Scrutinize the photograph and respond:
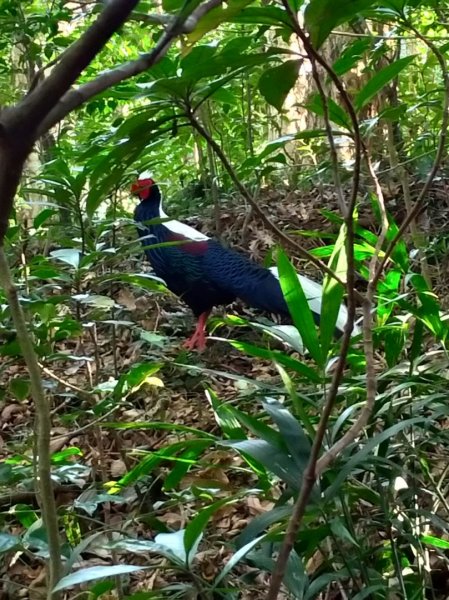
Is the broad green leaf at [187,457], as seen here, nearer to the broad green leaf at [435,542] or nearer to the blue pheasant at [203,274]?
the broad green leaf at [435,542]

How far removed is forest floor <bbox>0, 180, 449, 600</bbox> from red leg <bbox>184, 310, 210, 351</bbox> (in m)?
0.04

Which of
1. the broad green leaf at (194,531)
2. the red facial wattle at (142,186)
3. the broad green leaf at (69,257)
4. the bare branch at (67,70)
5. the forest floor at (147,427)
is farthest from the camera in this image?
the red facial wattle at (142,186)

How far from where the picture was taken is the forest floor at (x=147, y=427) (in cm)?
136

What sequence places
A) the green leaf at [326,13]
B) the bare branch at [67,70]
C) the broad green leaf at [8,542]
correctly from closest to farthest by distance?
the bare branch at [67,70], the green leaf at [326,13], the broad green leaf at [8,542]

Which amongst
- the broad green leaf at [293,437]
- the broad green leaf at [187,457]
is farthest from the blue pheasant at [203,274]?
the broad green leaf at [293,437]

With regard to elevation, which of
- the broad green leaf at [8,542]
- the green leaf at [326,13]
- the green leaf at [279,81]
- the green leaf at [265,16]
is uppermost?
the green leaf at [265,16]

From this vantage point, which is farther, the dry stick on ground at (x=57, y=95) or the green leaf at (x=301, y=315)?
the green leaf at (x=301, y=315)

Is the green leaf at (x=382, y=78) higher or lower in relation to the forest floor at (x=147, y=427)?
higher

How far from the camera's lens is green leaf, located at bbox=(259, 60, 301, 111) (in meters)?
0.83

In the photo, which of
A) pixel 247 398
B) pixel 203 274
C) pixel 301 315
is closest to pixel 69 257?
pixel 247 398

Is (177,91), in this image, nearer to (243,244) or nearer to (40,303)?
(40,303)

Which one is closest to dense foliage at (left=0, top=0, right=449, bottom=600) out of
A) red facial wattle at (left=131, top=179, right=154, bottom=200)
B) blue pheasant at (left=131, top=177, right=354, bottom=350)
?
blue pheasant at (left=131, top=177, right=354, bottom=350)

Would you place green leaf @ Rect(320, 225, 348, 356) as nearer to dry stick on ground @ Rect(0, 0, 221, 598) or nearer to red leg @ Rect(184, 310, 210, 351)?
dry stick on ground @ Rect(0, 0, 221, 598)

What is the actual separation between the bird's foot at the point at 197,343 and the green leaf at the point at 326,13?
2090mm
